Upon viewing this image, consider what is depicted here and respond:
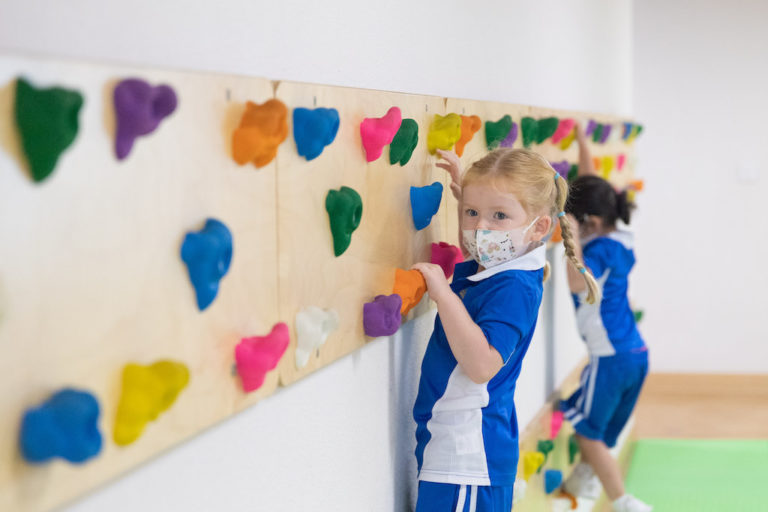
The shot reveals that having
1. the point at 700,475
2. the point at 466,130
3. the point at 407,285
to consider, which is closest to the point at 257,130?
the point at 407,285

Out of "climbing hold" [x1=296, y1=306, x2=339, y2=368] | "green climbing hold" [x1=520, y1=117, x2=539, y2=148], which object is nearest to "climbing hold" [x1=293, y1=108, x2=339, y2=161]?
"climbing hold" [x1=296, y1=306, x2=339, y2=368]

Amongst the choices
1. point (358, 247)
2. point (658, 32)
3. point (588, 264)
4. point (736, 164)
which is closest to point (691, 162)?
point (736, 164)

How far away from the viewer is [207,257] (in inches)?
31.0

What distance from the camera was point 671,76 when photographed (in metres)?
4.38

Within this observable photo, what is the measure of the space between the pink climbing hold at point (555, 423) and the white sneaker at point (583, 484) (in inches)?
10.0

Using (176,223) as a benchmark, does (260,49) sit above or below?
above

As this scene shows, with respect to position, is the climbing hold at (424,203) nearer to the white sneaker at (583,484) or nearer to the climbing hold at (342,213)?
the climbing hold at (342,213)

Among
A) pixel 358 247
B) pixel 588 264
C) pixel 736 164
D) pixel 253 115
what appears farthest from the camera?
pixel 736 164

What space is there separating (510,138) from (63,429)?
1.32m

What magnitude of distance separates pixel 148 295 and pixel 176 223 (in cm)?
7

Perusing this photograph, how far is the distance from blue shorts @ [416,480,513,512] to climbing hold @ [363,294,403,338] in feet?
0.97

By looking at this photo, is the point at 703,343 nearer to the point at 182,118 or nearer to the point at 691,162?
the point at 691,162

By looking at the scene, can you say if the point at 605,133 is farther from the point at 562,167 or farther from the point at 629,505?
the point at 629,505

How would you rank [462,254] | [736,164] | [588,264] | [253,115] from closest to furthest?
[253,115]
[462,254]
[588,264]
[736,164]
